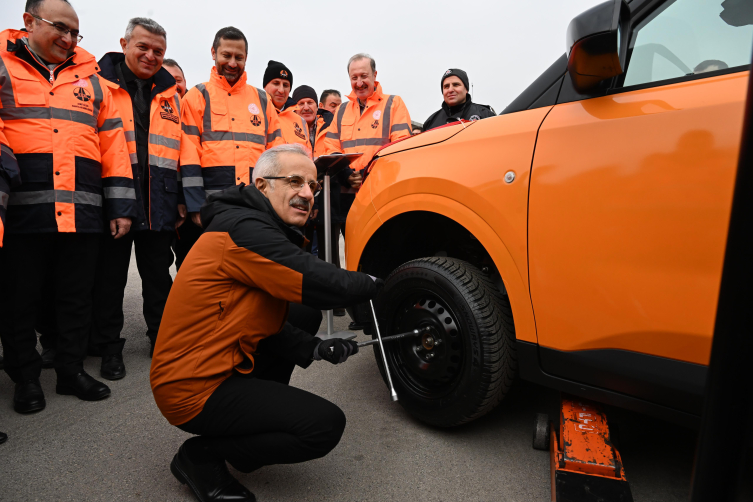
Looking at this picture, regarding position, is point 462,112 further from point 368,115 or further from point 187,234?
point 187,234

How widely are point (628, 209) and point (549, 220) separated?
0.25 meters

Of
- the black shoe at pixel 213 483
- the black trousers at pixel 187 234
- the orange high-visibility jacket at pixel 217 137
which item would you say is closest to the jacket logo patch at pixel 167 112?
the orange high-visibility jacket at pixel 217 137

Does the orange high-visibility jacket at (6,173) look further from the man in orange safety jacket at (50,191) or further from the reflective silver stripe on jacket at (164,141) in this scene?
the reflective silver stripe on jacket at (164,141)

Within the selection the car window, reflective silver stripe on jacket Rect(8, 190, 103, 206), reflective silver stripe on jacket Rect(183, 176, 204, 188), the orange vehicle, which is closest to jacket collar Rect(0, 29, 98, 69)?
reflective silver stripe on jacket Rect(8, 190, 103, 206)

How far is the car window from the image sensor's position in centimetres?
139

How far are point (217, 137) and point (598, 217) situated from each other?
2.70 metres

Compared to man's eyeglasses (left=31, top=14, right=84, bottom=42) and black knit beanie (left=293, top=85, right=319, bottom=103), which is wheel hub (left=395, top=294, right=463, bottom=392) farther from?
black knit beanie (left=293, top=85, right=319, bottom=103)

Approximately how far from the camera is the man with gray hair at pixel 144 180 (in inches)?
111

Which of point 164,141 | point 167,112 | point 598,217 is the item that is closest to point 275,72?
point 167,112

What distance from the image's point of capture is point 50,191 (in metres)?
2.35

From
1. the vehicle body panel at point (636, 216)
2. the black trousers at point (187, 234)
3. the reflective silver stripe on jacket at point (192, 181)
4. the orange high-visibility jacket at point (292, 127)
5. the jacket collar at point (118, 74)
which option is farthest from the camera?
the orange high-visibility jacket at point (292, 127)

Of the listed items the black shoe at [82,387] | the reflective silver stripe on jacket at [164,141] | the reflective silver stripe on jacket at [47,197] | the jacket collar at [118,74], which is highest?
the jacket collar at [118,74]

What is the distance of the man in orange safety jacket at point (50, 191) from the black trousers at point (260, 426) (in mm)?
1252

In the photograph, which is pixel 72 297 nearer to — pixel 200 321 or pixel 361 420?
pixel 200 321
